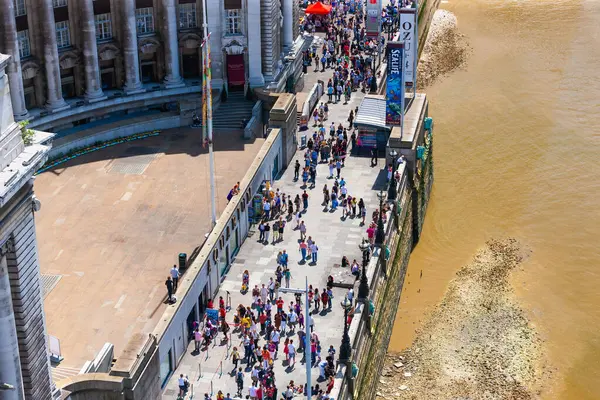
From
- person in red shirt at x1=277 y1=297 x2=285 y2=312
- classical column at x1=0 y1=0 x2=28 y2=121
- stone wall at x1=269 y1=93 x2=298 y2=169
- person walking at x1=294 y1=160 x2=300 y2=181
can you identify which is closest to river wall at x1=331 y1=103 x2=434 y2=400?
person in red shirt at x1=277 y1=297 x2=285 y2=312

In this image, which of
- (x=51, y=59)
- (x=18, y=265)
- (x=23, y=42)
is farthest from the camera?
(x=51, y=59)

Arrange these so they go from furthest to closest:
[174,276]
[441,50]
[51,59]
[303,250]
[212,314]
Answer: [441,50]
[51,59]
[303,250]
[212,314]
[174,276]

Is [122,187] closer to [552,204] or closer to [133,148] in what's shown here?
[133,148]

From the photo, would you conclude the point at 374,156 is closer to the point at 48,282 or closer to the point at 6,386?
the point at 48,282

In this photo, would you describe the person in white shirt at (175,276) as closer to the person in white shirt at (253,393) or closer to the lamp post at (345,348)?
the person in white shirt at (253,393)

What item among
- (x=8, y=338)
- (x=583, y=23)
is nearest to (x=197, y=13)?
(x=8, y=338)

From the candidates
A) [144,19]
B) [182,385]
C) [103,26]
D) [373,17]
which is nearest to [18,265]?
[182,385]

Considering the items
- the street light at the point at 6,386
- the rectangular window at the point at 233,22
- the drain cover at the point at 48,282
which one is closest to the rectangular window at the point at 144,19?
the rectangular window at the point at 233,22
